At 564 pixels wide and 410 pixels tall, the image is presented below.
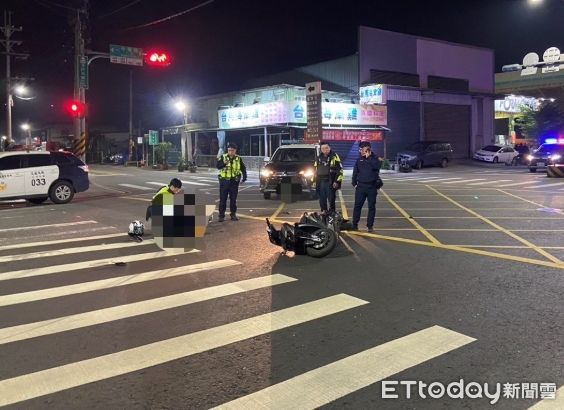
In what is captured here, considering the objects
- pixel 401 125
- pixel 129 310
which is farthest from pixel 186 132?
pixel 129 310

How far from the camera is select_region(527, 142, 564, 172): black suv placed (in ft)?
91.4

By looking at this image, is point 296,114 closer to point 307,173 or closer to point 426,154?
point 426,154

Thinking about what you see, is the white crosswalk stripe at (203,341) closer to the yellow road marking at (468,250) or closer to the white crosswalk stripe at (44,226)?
the yellow road marking at (468,250)

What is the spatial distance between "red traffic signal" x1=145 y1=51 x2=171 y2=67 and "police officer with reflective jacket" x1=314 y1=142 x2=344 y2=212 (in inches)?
452

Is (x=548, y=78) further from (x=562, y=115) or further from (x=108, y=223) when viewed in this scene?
(x=108, y=223)

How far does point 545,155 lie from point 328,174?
71.9 feet

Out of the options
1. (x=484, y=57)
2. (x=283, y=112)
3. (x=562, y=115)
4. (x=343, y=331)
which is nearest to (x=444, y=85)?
(x=484, y=57)

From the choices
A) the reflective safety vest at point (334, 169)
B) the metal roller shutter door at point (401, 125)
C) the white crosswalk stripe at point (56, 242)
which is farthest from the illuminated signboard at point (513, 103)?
the white crosswalk stripe at point (56, 242)

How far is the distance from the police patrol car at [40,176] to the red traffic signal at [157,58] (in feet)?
18.4

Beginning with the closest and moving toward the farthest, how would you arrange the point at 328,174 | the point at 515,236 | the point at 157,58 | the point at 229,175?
the point at 515,236 < the point at 328,174 < the point at 229,175 < the point at 157,58

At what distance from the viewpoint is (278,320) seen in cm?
555

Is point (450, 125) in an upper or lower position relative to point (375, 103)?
lower

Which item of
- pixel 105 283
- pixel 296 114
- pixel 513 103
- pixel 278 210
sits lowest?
pixel 105 283

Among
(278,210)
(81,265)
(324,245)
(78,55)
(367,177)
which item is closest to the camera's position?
(81,265)
